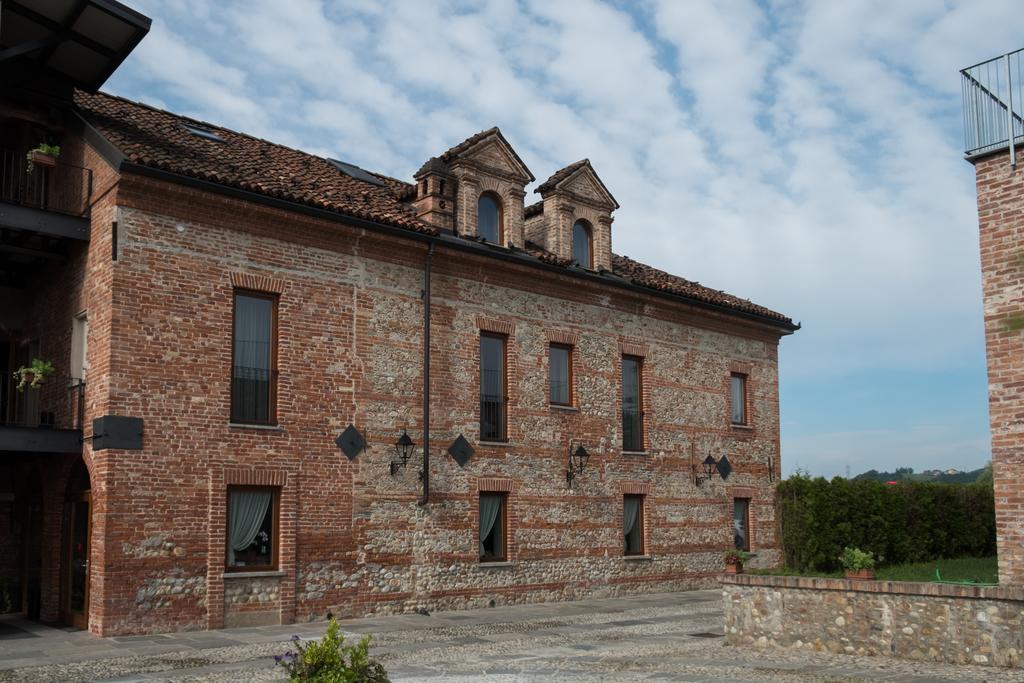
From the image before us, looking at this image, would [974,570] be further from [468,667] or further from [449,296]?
[449,296]

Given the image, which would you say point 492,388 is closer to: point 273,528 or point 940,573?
point 273,528

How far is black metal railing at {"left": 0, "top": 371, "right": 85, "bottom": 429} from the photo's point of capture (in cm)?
1488

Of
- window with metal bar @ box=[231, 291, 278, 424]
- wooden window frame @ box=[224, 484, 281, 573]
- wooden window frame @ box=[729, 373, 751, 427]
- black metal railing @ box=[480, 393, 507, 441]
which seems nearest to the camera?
wooden window frame @ box=[224, 484, 281, 573]

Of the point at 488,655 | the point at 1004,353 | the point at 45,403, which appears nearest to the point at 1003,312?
the point at 1004,353

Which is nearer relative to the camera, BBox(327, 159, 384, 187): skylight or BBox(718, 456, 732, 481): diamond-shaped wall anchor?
BBox(327, 159, 384, 187): skylight

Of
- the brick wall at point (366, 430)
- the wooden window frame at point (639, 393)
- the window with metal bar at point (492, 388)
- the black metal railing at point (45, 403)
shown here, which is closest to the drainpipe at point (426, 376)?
the brick wall at point (366, 430)

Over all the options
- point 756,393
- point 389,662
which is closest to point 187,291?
point 389,662

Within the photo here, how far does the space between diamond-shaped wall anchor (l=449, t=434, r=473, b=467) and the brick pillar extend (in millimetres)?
9264

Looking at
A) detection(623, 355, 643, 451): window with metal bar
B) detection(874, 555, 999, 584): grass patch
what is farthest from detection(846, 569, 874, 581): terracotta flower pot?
detection(623, 355, 643, 451): window with metal bar

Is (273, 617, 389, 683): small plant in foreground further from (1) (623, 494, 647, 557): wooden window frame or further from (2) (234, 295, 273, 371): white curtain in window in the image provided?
(1) (623, 494, 647, 557): wooden window frame

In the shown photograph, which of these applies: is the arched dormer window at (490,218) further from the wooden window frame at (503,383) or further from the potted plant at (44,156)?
the potted plant at (44,156)

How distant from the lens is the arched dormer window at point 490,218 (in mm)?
19547

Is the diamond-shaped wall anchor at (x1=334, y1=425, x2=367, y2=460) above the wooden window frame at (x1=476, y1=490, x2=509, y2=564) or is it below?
above

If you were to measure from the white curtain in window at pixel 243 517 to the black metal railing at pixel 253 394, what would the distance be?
1180mm
